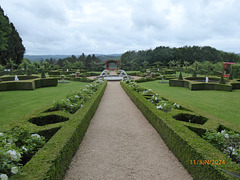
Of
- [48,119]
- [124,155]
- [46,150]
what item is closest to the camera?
[46,150]

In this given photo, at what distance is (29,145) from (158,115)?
156 inches

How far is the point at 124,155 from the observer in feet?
13.3

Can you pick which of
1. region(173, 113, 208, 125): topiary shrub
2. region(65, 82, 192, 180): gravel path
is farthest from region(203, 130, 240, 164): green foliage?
region(173, 113, 208, 125): topiary shrub

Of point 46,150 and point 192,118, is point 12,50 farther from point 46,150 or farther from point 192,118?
point 192,118

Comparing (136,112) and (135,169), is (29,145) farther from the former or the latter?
(136,112)

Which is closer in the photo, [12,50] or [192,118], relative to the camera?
[192,118]

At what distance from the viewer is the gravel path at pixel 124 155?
11.0 feet

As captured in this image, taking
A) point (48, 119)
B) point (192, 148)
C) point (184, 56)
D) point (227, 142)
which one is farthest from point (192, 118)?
point (184, 56)

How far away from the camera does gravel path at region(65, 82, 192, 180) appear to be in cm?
334

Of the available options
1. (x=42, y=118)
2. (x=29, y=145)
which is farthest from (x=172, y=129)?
(x=42, y=118)

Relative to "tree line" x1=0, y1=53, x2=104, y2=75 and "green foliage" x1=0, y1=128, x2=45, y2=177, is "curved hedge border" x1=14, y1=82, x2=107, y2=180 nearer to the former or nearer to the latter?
"green foliage" x1=0, y1=128, x2=45, y2=177

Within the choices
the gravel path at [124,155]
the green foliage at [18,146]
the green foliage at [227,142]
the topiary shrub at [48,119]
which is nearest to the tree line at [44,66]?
the topiary shrub at [48,119]

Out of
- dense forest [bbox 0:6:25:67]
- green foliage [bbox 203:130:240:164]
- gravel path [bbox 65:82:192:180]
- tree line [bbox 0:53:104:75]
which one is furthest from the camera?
dense forest [bbox 0:6:25:67]

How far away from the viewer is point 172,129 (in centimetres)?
423
